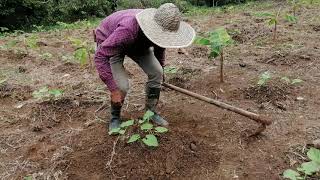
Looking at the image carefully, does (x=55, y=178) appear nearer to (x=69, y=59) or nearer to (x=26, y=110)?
(x=26, y=110)

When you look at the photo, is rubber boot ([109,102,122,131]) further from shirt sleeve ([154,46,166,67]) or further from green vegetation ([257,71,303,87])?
green vegetation ([257,71,303,87])

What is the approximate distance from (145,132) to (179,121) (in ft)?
1.63

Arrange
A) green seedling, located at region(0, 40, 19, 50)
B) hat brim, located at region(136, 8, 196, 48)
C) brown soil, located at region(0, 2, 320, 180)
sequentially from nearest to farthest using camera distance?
hat brim, located at region(136, 8, 196, 48) → brown soil, located at region(0, 2, 320, 180) → green seedling, located at region(0, 40, 19, 50)

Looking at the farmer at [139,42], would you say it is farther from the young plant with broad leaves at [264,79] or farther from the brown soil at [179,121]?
the young plant with broad leaves at [264,79]

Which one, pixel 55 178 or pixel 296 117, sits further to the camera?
pixel 296 117

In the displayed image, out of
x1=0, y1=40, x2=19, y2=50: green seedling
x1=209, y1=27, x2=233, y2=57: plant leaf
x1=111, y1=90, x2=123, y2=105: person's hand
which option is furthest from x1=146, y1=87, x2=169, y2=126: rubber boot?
x1=0, y1=40, x2=19, y2=50: green seedling

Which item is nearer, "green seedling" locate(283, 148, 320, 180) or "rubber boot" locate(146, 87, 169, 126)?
"green seedling" locate(283, 148, 320, 180)

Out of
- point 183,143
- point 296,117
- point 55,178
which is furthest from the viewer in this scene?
point 296,117

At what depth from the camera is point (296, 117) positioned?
3.71 m

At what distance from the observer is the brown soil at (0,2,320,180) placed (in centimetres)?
315

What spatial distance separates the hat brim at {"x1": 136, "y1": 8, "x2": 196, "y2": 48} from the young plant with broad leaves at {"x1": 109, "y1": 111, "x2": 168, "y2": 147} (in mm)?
563

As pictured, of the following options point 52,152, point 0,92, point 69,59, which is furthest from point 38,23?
point 52,152

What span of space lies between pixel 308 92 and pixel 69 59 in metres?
3.30

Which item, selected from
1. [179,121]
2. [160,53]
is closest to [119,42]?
[160,53]
